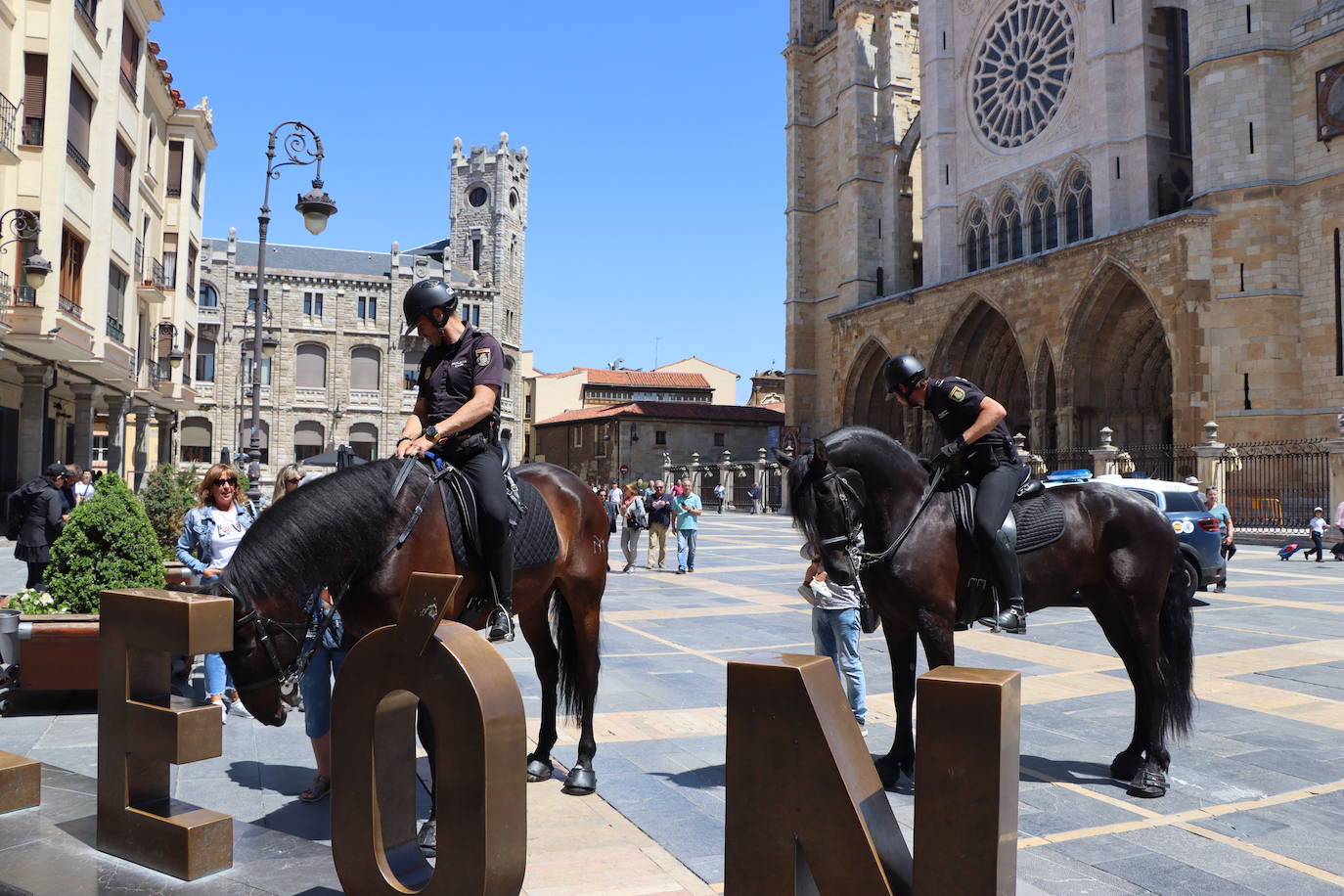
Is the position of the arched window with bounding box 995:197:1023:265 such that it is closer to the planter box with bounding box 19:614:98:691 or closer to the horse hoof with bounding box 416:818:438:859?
the planter box with bounding box 19:614:98:691

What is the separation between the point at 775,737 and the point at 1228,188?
29.9 metres

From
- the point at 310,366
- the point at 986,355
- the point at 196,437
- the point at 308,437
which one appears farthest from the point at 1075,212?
the point at 196,437

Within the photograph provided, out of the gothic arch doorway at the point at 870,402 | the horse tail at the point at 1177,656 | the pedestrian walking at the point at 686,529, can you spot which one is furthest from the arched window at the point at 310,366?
the horse tail at the point at 1177,656

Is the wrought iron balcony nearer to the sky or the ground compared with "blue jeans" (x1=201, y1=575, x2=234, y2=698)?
nearer to the sky

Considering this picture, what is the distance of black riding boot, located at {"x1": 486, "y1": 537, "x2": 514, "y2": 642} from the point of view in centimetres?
443

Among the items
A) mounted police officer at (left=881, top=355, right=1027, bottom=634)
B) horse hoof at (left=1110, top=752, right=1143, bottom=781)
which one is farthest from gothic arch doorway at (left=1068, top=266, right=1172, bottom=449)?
horse hoof at (left=1110, top=752, right=1143, bottom=781)

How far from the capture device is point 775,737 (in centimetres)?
241

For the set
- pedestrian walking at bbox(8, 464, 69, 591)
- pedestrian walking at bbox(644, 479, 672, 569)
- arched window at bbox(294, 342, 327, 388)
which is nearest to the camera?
pedestrian walking at bbox(8, 464, 69, 591)

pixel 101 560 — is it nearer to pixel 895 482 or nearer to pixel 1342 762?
pixel 895 482

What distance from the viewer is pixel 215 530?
668cm

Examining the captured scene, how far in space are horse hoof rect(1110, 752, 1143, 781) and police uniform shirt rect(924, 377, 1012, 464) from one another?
5.62ft

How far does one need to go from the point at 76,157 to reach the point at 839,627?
18.8m

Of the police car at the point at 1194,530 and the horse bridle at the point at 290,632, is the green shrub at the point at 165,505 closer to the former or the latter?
the horse bridle at the point at 290,632

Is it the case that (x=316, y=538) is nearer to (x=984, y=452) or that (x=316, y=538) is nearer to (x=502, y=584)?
(x=502, y=584)
